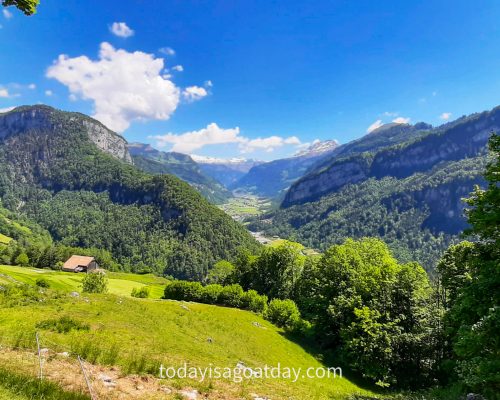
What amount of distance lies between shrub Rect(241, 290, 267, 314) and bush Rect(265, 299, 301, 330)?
5382 mm

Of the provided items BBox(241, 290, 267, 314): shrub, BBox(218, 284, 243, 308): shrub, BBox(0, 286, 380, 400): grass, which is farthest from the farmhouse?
BBox(0, 286, 380, 400): grass

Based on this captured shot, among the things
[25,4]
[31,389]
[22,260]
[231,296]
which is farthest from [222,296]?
[22,260]

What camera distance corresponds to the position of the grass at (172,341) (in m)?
20.2

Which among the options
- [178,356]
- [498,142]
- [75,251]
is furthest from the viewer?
[75,251]

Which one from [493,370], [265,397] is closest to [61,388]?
Result: [265,397]

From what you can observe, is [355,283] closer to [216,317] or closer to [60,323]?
[216,317]

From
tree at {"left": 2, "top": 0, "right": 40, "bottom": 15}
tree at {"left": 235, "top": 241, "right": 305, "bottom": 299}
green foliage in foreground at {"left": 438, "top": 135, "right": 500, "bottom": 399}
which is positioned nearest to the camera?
tree at {"left": 2, "top": 0, "right": 40, "bottom": 15}

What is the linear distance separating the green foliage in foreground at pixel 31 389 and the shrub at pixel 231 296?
6328 centimetres

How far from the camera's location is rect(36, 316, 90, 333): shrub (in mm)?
26000

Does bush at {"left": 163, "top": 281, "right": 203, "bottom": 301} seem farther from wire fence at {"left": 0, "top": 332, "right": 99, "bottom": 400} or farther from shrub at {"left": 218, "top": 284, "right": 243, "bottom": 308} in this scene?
wire fence at {"left": 0, "top": 332, "right": 99, "bottom": 400}

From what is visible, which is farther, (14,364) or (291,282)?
(291,282)

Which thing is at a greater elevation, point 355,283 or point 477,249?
point 477,249

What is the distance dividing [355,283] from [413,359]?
12.2 meters

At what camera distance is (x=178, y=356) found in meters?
27.0
